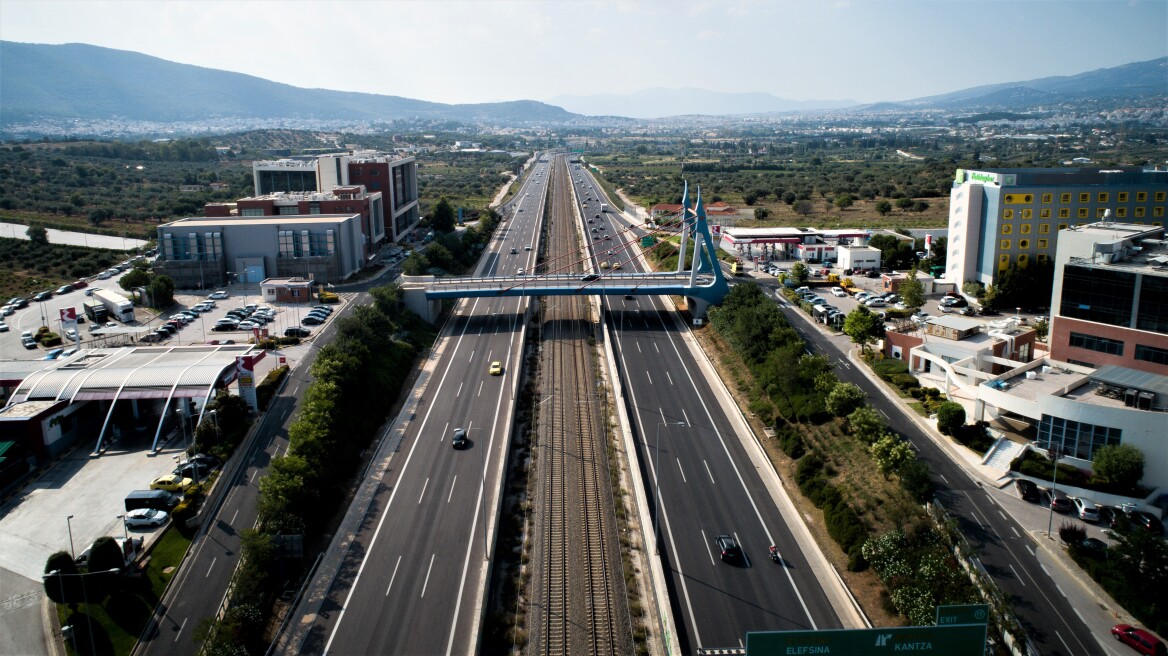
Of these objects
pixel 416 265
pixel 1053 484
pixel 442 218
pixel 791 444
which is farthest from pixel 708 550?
pixel 442 218

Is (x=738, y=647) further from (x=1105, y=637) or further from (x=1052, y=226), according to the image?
(x=1052, y=226)

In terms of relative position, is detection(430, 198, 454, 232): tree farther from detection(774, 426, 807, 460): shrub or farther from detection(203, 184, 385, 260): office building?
detection(774, 426, 807, 460): shrub

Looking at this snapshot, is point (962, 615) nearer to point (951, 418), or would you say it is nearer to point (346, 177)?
point (951, 418)

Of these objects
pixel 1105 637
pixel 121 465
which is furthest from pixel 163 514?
pixel 1105 637

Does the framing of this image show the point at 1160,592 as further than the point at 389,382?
No

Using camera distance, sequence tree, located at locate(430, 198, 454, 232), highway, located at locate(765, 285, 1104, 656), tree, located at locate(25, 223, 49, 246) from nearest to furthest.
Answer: highway, located at locate(765, 285, 1104, 656) → tree, located at locate(25, 223, 49, 246) → tree, located at locate(430, 198, 454, 232)

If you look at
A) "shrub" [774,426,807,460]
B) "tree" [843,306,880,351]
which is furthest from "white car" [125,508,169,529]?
"tree" [843,306,880,351]
